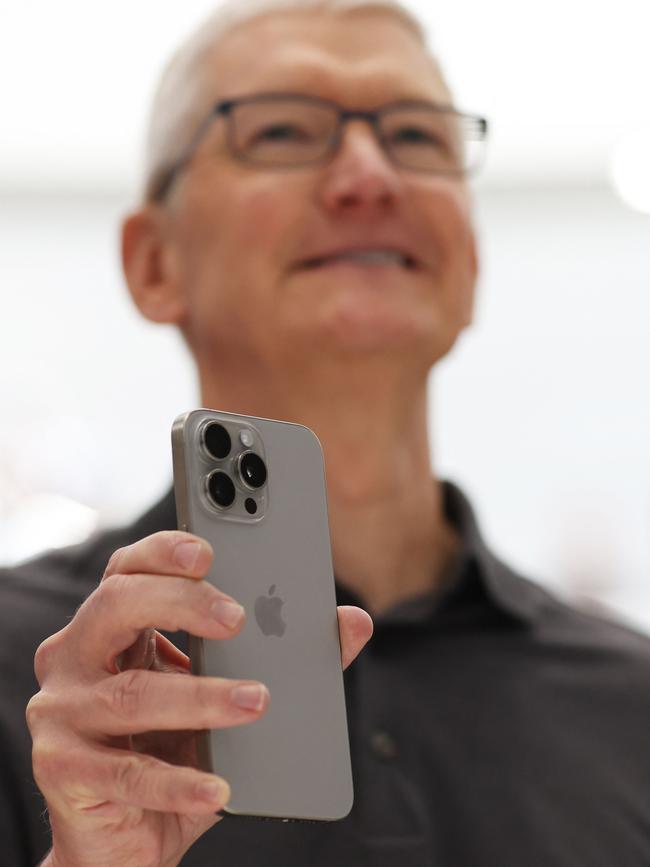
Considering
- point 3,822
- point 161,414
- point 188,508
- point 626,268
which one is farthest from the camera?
point 626,268

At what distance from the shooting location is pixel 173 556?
0.31m

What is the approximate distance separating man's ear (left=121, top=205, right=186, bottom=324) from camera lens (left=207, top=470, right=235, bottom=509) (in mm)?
364

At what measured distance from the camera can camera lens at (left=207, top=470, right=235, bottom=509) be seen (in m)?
0.35

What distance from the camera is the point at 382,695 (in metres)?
0.63

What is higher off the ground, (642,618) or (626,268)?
(626,268)

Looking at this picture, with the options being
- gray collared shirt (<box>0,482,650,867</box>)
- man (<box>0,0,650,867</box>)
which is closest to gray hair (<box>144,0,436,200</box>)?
man (<box>0,0,650,867</box>)

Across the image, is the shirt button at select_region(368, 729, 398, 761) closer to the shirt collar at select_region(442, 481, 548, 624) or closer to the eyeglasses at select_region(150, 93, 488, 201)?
the shirt collar at select_region(442, 481, 548, 624)

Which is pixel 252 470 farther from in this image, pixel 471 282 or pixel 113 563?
pixel 471 282

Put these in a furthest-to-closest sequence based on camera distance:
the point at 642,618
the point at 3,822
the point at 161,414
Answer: the point at 161,414 → the point at 642,618 → the point at 3,822

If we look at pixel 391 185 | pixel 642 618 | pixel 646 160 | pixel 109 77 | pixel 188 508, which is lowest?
pixel 642 618

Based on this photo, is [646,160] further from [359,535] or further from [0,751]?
[0,751]

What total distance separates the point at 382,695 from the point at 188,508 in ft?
1.08

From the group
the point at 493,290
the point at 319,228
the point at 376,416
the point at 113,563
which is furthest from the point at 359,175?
the point at 493,290

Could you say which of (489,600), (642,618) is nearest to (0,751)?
(489,600)
